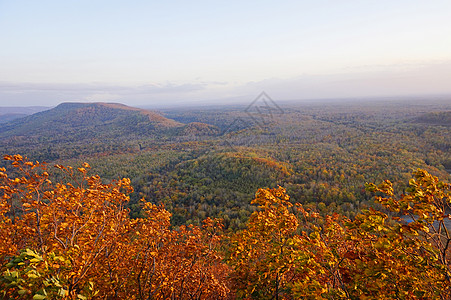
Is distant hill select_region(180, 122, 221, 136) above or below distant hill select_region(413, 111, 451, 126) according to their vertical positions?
below

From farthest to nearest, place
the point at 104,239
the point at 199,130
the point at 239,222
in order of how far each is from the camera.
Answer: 1. the point at 199,130
2. the point at 239,222
3. the point at 104,239

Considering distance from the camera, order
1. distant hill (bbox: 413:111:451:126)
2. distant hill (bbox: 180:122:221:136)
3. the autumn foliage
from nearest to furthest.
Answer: the autumn foliage → distant hill (bbox: 413:111:451:126) → distant hill (bbox: 180:122:221:136)

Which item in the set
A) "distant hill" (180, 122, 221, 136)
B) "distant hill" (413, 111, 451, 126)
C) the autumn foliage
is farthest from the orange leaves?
"distant hill" (413, 111, 451, 126)

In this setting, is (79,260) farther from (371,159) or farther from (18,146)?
(18,146)

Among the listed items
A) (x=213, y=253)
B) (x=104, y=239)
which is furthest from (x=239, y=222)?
(x=104, y=239)

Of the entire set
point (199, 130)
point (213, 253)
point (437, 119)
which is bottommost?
point (199, 130)

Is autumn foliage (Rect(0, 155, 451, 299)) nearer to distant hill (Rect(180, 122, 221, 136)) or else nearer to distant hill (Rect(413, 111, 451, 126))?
distant hill (Rect(180, 122, 221, 136))

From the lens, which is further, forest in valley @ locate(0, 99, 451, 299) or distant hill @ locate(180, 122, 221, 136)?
distant hill @ locate(180, 122, 221, 136)

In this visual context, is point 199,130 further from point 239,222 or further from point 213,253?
point 213,253
